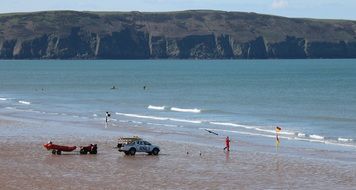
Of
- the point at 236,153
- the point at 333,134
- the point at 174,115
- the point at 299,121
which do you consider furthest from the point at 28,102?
the point at 236,153

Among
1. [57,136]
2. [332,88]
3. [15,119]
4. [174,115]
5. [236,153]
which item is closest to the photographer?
[236,153]

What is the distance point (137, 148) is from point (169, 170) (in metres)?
6.78

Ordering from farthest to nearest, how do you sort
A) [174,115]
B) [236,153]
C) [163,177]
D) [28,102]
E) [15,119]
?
[28,102], [174,115], [15,119], [236,153], [163,177]

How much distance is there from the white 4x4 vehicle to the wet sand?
1.49 ft

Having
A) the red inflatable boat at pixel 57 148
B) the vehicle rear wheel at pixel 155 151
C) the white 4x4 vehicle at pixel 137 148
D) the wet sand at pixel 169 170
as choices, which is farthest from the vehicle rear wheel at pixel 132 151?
the red inflatable boat at pixel 57 148

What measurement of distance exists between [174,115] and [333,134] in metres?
23.3

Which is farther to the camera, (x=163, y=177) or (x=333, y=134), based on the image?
(x=333, y=134)

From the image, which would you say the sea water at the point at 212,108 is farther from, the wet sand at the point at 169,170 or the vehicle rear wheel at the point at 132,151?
the vehicle rear wheel at the point at 132,151

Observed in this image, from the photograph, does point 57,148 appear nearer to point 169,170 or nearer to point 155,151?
point 155,151

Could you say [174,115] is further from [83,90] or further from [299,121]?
[83,90]

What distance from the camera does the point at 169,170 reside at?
4128cm

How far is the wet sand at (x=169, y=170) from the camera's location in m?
36.6

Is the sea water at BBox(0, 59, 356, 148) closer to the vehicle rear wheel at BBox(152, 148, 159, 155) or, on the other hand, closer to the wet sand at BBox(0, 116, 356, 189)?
the wet sand at BBox(0, 116, 356, 189)

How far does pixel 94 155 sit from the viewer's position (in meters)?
47.1
